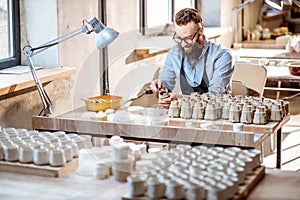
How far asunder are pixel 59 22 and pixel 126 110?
32.1 inches

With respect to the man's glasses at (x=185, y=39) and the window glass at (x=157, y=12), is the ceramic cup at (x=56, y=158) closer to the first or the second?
the man's glasses at (x=185, y=39)

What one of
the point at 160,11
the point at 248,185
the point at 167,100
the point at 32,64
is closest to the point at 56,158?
the point at 248,185

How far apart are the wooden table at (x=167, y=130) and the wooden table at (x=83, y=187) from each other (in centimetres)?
55

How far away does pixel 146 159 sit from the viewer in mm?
2895

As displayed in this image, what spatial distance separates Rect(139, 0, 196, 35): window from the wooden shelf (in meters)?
2.09

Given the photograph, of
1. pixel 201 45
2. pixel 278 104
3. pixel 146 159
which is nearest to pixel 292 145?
pixel 201 45

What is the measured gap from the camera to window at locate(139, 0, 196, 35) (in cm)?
641

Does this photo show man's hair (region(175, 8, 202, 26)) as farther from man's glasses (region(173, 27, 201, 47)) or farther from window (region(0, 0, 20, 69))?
window (region(0, 0, 20, 69))

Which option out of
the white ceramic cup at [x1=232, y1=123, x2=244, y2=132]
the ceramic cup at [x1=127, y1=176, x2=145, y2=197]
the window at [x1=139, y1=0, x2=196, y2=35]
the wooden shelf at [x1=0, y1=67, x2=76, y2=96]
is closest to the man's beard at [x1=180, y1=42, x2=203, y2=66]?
the wooden shelf at [x1=0, y1=67, x2=76, y2=96]

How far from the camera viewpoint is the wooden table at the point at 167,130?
3.42 metres

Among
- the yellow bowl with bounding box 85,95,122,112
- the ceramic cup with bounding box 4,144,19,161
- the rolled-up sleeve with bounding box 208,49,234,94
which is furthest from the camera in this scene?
the rolled-up sleeve with bounding box 208,49,234,94

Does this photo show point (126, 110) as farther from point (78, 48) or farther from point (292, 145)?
point (292, 145)

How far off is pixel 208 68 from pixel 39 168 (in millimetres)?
2046

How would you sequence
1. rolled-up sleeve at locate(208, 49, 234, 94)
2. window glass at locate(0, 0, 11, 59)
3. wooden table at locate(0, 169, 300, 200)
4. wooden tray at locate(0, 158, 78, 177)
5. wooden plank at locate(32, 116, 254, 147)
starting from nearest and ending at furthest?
1. wooden table at locate(0, 169, 300, 200)
2. wooden tray at locate(0, 158, 78, 177)
3. wooden plank at locate(32, 116, 254, 147)
4. window glass at locate(0, 0, 11, 59)
5. rolled-up sleeve at locate(208, 49, 234, 94)
